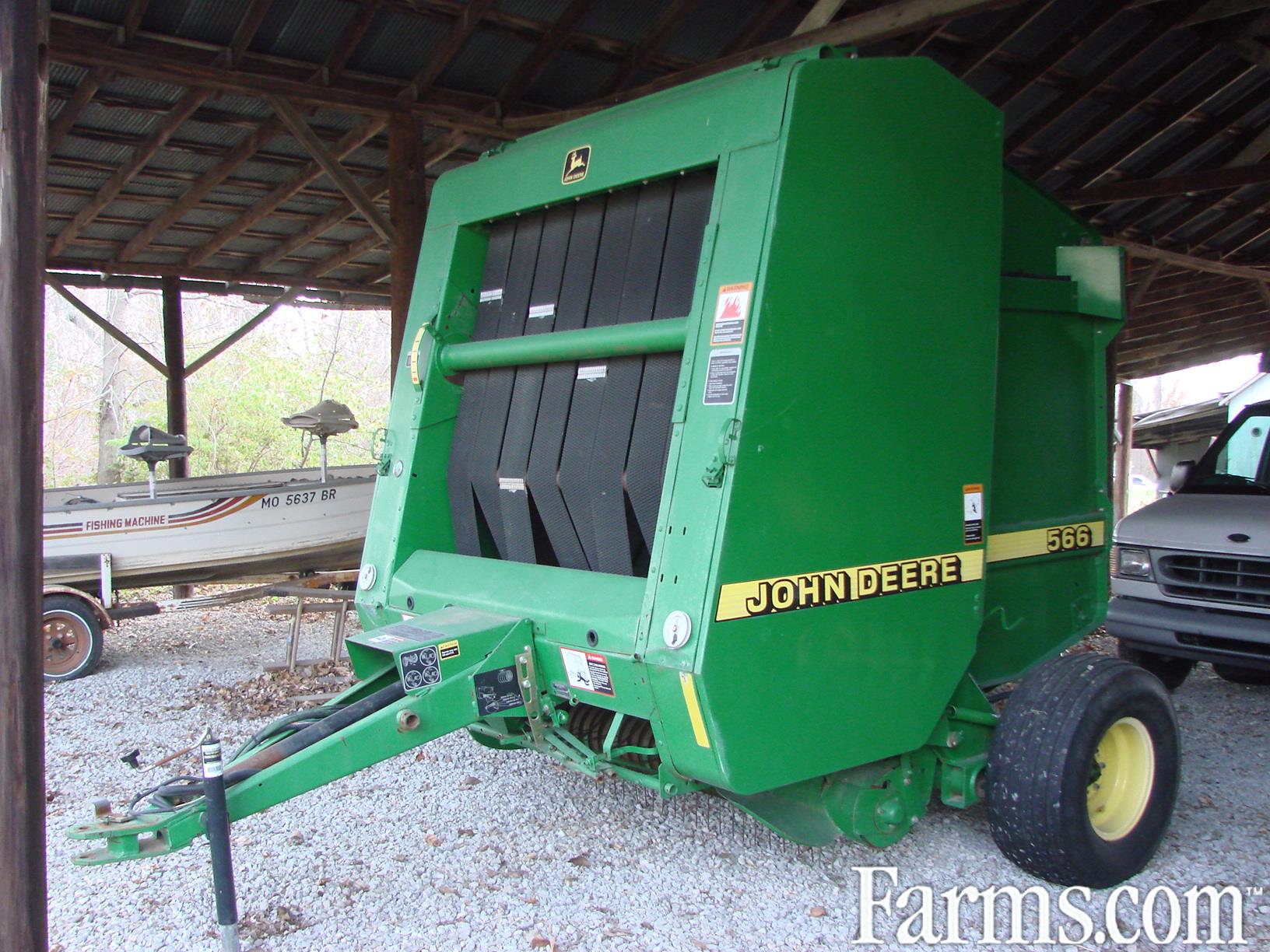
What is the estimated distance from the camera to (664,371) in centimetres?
337

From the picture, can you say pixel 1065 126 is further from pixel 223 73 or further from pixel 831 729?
pixel 831 729

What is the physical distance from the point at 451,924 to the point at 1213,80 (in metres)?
10.3

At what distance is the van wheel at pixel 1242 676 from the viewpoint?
6395 millimetres

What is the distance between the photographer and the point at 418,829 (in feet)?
13.3

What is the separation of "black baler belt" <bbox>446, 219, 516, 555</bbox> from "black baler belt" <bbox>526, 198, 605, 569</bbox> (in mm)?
361

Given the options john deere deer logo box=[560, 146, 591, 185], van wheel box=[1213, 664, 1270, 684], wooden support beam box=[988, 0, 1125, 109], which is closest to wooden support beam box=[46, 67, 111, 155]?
john deere deer logo box=[560, 146, 591, 185]

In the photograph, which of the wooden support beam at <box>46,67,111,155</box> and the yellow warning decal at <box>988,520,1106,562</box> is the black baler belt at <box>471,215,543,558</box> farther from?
the wooden support beam at <box>46,67,111,155</box>

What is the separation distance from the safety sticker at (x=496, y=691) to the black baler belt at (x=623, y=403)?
20.1 inches

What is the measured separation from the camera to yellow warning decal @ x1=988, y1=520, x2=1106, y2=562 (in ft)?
12.8

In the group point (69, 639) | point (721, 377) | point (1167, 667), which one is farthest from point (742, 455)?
point (69, 639)

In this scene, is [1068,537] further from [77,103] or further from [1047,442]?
[77,103]

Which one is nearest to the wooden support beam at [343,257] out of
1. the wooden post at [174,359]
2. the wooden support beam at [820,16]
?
the wooden post at [174,359]

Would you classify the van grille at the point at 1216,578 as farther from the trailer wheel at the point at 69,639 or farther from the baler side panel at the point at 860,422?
the trailer wheel at the point at 69,639

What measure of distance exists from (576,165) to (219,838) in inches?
98.5
